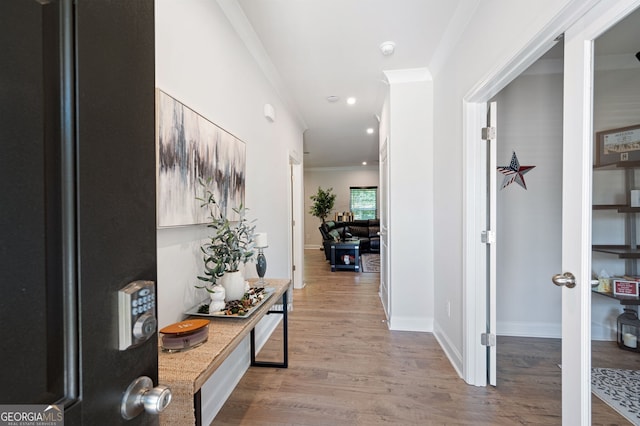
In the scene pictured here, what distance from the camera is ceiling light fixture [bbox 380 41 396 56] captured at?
7.89 feet

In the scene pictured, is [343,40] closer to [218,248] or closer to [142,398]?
[218,248]

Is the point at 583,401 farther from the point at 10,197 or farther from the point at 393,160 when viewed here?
the point at 393,160

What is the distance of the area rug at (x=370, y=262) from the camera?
586 cm

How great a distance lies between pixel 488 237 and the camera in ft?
6.47

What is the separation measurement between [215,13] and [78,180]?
75.0 inches

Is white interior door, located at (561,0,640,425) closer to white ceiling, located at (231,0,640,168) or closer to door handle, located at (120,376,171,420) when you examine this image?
white ceiling, located at (231,0,640,168)

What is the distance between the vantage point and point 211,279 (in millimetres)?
1527

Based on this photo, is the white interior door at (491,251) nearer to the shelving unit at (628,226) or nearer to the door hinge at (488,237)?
the door hinge at (488,237)

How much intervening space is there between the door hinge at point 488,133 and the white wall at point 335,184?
7287mm

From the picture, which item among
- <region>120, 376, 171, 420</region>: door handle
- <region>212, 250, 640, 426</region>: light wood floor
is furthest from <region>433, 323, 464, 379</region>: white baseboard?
<region>120, 376, 171, 420</region>: door handle

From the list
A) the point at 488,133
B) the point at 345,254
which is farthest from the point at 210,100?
the point at 345,254

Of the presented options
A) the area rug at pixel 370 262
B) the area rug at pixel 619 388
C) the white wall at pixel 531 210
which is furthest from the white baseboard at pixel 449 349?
the area rug at pixel 370 262

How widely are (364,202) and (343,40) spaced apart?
716cm

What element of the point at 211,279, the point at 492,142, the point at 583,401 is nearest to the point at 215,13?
the point at 211,279
